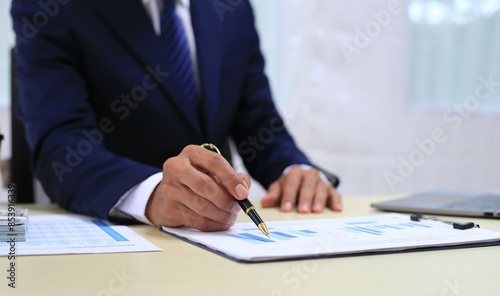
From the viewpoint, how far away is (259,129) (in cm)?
161

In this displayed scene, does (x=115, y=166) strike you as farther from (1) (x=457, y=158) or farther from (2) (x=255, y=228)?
(1) (x=457, y=158)

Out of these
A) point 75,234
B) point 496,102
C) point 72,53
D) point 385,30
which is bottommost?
point 75,234

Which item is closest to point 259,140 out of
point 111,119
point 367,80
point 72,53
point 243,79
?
point 243,79

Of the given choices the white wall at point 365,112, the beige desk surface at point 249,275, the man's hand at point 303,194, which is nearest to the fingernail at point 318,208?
the man's hand at point 303,194

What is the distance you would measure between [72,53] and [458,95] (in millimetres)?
1790

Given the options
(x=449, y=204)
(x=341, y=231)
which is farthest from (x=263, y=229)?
(x=449, y=204)

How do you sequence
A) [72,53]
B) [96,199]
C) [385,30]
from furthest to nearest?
[385,30]
[72,53]
[96,199]

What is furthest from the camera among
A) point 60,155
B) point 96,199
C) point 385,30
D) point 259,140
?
point 385,30

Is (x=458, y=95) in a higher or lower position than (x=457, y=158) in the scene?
higher

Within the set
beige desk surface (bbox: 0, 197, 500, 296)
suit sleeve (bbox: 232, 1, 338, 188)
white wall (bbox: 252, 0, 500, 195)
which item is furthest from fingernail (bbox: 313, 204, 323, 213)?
white wall (bbox: 252, 0, 500, 195)

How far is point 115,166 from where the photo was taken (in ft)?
3.42

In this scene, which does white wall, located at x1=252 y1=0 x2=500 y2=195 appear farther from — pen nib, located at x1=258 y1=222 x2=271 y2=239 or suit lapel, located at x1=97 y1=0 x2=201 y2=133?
pen nib, located at x1=258 y1=222 x2=271 y2=239

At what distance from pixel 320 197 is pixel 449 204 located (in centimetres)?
24

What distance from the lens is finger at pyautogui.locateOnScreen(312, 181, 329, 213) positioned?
1.14 meters
